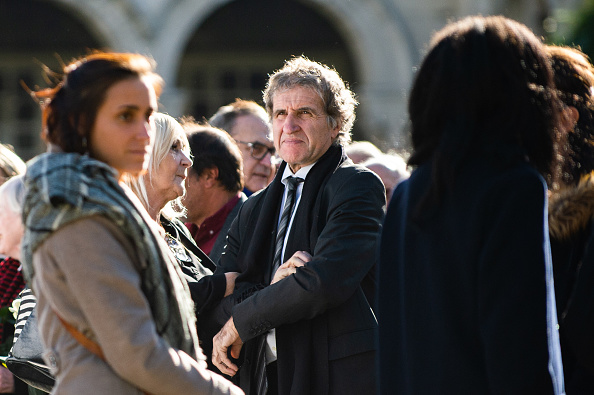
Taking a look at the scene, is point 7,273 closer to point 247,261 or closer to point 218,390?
point 247,261

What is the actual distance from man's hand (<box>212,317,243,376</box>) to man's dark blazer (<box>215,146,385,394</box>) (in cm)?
7

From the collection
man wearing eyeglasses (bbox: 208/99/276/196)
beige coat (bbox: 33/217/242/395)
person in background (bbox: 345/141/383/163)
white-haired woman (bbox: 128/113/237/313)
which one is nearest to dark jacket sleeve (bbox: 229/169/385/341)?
white-haired woman (bbox: 128/113/237/313)

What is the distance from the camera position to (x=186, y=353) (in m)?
2.01

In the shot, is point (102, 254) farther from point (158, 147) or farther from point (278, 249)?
point (158, 147)

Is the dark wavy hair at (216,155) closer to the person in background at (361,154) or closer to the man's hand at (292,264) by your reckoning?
the man's hand at (292,264)

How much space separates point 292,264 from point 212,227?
148cm

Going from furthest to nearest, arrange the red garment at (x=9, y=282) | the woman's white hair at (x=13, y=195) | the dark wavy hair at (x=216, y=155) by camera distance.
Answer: the dark wavy hair at (x=216, y=155)
the red garment at (x=9, y=282)
the woman's white hair at (x=13, y=195)

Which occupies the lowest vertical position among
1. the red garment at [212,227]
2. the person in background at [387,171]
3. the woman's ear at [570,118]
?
the woman's ear at [570,118]

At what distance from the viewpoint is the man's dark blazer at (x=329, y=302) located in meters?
2.97

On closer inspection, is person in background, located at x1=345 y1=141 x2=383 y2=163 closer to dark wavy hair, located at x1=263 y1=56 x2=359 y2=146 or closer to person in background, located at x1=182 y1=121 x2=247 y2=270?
person in background, located at x1=182 y1=121 x2=247 y2=270

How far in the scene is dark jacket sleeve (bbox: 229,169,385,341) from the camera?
295 centimetres

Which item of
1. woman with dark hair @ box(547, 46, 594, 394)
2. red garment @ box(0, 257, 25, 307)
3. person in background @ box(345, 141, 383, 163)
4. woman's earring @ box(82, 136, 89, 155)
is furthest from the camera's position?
person in background @ box(345, 141, 383, 163)

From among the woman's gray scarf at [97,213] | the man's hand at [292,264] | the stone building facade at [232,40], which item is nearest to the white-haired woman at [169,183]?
the man's hand at [292,264]

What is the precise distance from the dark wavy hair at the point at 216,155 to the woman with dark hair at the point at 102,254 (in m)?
2.37
